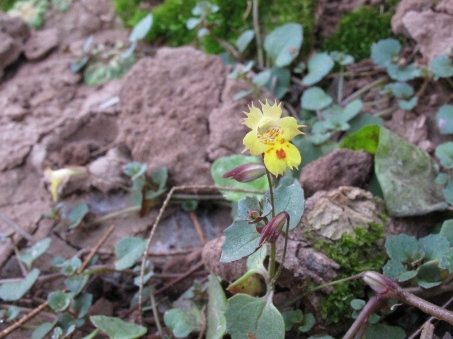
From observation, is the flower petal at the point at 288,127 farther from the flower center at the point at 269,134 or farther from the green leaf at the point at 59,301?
the green leaf at the point at 59,301

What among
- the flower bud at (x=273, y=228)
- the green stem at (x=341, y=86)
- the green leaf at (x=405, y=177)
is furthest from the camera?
the green stem at (x=341, y=86)

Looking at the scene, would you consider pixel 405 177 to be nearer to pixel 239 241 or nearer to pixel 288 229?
pixel 288 229

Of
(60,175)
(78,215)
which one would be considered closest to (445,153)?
(78,215)

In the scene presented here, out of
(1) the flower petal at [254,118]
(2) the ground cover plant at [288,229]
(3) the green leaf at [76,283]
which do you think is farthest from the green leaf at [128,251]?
(1) the flower petal at [254,118]

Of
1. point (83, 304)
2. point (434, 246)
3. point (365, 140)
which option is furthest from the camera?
point (365, 140)

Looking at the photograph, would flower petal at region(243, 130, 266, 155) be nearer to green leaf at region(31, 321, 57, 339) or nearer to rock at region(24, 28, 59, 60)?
green leaf at region(31, 321, 57, 339)

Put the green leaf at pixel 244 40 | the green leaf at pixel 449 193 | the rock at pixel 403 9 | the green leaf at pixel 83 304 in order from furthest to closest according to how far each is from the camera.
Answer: the green leaf at pixel 244 40
the rock at pixel 403 9
the green leaf at pixel 83 304
the green leaf at pixel 449 193

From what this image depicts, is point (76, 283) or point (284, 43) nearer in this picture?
point (76, 283)
